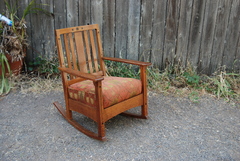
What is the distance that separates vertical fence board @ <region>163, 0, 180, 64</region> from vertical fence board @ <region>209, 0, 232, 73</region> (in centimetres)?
54

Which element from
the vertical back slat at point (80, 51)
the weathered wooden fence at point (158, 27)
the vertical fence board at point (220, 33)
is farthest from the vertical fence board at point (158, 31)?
the vertical back slat at point (80, 51)

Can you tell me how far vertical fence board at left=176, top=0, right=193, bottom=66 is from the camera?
3.37 meters

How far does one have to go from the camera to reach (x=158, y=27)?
3.48 metres

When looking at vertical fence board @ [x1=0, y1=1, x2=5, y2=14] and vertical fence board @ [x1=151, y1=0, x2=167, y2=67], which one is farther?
vertical fence board @ [x1=0, y1=1, x2=5, y2=14]

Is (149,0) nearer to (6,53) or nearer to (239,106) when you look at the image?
(239,106)

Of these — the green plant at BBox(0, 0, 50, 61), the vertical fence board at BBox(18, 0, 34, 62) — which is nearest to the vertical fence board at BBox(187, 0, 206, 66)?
the green plant at BBox(0, 0, 50, 61)

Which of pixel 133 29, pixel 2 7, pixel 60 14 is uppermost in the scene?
pixel 2 7

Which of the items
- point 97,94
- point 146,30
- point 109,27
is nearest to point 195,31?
point 146,30

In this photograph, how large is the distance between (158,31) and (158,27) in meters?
0.05

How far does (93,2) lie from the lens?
11.4 feet

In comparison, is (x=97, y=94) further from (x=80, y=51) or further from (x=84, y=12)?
(x=84, y=12)

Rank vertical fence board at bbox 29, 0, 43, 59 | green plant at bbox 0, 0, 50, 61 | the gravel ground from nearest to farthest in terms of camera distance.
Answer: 1. the gravel ground
2. green plant at bbox 0, 0, 50, 61
3. vertical fence board at bbox 29, 0, 43, 59

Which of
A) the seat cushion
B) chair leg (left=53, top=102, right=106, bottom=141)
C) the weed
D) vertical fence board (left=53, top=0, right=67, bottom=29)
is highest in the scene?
vertical fence board (left=53, top=0, right=67, bottom=29)

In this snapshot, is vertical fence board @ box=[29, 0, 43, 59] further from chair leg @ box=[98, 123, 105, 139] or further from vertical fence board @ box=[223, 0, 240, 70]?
vertical fence board @ box=[223, 0, 240, 70]
